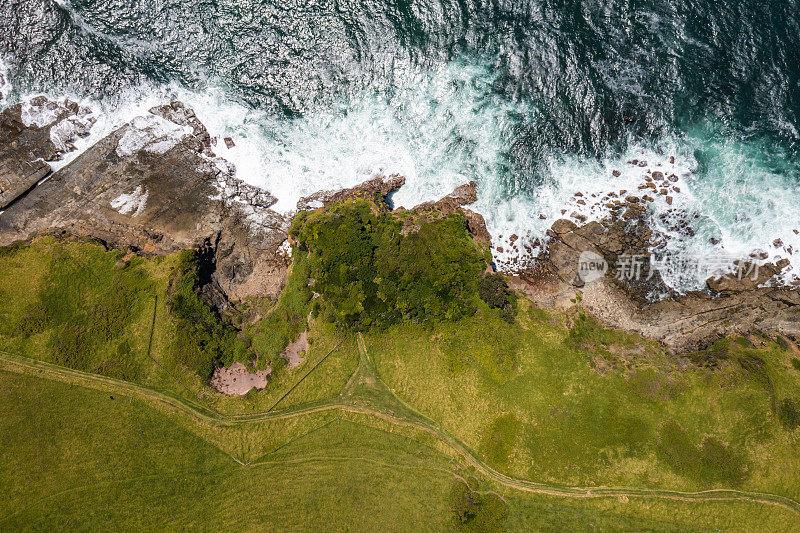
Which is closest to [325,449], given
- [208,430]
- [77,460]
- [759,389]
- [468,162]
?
[208,430]

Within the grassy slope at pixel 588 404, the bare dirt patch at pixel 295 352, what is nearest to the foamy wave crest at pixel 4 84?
the bare dirt patch at pixel 295 352

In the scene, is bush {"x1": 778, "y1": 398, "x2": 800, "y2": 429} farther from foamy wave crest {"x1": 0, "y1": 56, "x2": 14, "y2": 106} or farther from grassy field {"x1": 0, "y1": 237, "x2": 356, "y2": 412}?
foamy wave crest {"x1": 0, "y1": 56, "x2": 14, "y2": 106}

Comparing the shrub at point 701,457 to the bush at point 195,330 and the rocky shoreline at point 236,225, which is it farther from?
the bush at point 195,330

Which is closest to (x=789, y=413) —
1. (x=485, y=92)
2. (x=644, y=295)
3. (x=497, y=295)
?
(x=644, y=295)

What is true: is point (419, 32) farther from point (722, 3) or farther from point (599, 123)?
point (722, 3)

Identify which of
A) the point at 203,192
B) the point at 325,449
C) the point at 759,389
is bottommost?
the point at 325,449

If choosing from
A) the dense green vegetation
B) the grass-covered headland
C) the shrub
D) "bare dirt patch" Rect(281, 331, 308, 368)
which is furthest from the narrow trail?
the dense green vegetation

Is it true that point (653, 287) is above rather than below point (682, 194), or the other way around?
below
